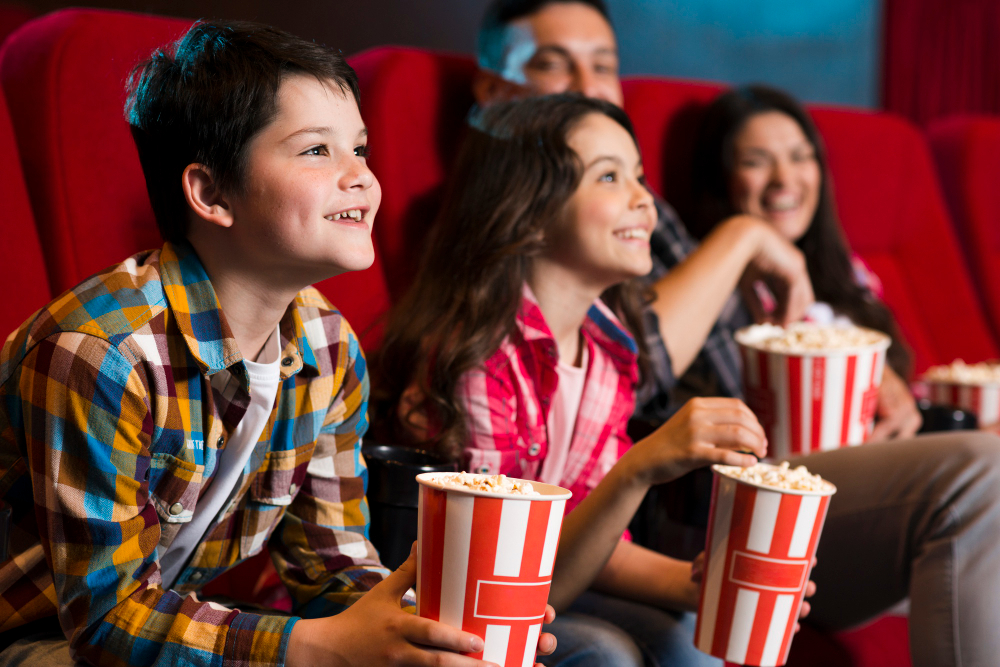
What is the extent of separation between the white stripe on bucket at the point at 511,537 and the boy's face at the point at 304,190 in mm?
262

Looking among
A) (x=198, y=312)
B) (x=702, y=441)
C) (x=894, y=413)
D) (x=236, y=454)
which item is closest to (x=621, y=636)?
(x=702, y=441)

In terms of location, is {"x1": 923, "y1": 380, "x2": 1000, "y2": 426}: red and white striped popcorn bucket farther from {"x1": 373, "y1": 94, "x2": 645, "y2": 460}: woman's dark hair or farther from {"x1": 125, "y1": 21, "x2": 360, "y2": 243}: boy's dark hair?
{"x1": 125, "y1": 21, "x2": 360, "y2": 243}: boy's dark hair

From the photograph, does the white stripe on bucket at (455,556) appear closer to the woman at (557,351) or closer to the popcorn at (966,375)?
the woman at (557,351)

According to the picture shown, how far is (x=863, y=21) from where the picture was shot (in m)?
3.14

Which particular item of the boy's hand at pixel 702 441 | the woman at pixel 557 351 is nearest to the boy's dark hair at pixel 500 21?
the woman at pixel 557 351

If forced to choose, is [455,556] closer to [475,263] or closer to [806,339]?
[475,263]

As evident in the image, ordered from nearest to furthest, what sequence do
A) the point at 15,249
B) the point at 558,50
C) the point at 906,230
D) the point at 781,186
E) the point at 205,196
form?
the point at 205,196 → the point at 15,249 → the point at 558,50 → the point at 781,186 → the point at 906,230

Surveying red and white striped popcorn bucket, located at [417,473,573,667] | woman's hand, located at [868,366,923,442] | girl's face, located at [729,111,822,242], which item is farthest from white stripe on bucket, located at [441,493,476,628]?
girl's face, located at [729,111,822,242]

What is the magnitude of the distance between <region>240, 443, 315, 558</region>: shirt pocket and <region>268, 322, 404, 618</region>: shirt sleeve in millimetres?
32

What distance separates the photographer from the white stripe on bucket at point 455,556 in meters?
0.62

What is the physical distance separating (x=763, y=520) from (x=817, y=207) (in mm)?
1264

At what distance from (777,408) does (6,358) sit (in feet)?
3.24

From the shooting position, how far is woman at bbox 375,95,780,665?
3.16 feet

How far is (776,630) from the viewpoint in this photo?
0.86 metres
